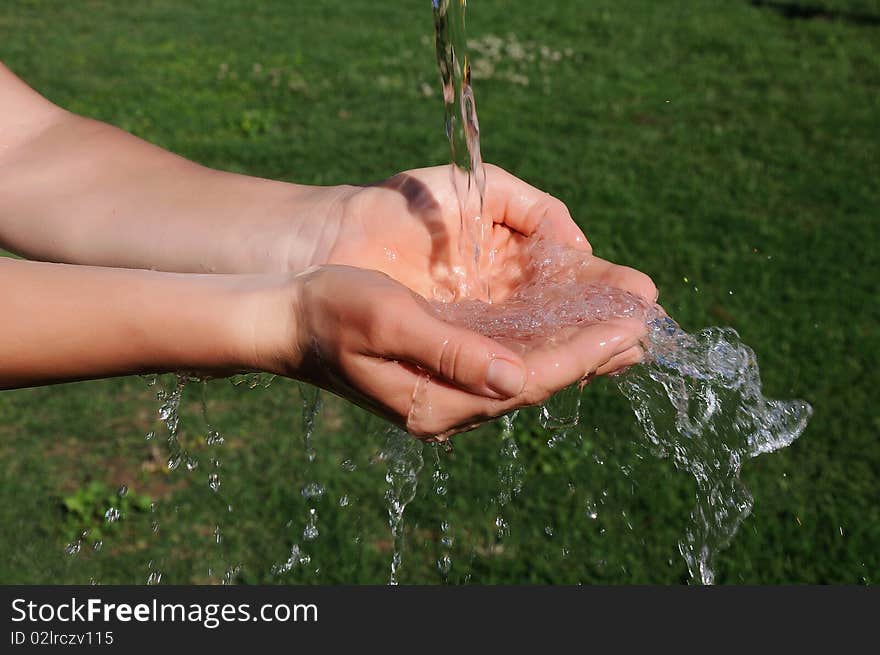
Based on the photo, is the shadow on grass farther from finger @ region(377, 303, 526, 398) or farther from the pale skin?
finger @ region(377, 303, 526, 398)

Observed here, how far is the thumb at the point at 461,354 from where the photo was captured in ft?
6.75

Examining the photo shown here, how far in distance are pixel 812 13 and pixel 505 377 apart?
8.93 metres

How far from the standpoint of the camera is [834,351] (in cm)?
489

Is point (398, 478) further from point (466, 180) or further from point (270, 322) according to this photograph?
point (270, 322)

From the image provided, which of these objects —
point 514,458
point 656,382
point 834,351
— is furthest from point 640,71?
point 656,382

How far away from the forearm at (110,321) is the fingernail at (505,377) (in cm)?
53

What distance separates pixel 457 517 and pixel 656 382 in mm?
1344

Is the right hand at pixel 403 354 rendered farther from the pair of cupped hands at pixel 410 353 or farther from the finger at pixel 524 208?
the finger at pixel 524 208

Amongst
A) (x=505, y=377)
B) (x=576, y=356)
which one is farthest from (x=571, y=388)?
(x=505, y=377)

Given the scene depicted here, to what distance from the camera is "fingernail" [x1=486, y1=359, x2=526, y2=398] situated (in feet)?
6.76

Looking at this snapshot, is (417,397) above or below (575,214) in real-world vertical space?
above

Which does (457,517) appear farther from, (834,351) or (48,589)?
(834,351)

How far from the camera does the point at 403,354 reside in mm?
2102

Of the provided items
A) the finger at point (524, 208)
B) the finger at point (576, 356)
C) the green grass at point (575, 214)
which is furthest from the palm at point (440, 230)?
the green grass at point (575, 214)
